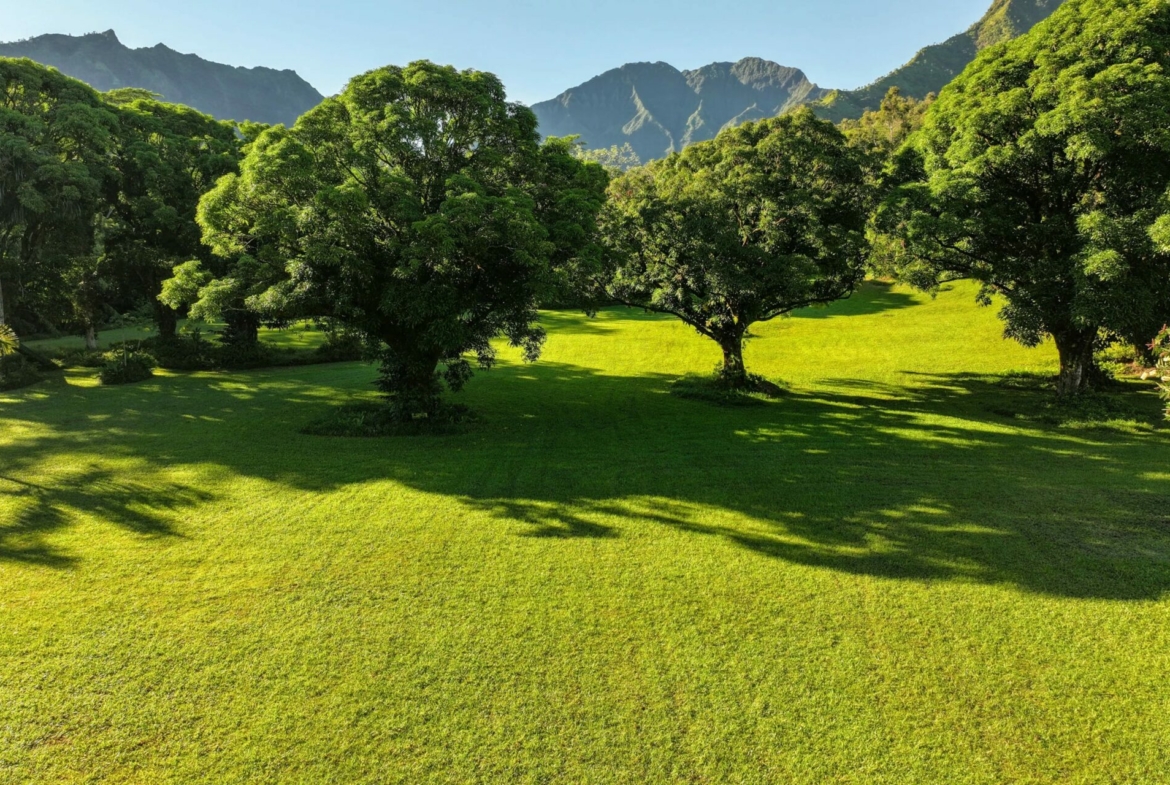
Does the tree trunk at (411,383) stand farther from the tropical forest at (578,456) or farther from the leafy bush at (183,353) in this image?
the leafy bush at (183,353)

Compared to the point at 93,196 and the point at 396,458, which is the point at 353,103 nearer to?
the point at 396,458

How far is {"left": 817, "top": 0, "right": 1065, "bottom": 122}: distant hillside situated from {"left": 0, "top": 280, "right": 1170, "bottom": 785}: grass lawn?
495ft

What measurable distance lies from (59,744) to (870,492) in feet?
34.9

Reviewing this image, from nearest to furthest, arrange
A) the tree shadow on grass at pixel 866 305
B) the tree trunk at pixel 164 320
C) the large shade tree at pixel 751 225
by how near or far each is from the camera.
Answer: the large shade tree at pixel 751 225 < the tree trunk at pixel 164 320 < the tree shadow on grass at pixel 866 305

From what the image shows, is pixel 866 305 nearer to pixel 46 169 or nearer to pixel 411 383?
pixel 411 383

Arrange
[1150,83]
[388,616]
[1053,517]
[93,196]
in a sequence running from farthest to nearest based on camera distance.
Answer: [93,196] < [1150,83] < [1053,517] < [388,616]

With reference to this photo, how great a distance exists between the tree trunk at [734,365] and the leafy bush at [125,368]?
2263 cm

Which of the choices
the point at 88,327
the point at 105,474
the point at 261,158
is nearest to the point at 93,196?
the point at 88,327

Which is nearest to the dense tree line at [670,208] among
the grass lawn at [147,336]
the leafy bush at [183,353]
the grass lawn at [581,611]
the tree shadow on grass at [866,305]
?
the grass lawn at [581,611]

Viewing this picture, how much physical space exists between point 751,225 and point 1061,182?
26.7 feet

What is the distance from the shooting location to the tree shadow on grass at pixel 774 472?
7363 millimetres

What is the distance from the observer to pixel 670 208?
1809 centimetres

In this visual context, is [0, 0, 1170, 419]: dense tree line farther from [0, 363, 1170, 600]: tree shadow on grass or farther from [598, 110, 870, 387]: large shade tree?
[0, 363, 1170, 600]: tree shadow on grass

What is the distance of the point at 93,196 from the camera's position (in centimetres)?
2061
